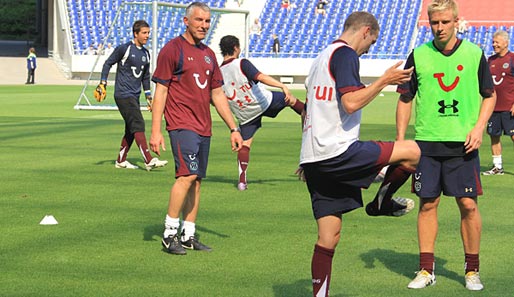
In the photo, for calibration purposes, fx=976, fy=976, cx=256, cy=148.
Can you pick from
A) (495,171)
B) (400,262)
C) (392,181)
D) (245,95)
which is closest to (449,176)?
(392,181)

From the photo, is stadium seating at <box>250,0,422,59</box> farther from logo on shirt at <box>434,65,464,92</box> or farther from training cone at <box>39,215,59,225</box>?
logo on shirt at <box>434,65,464,92</box>

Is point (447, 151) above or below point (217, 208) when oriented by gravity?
above

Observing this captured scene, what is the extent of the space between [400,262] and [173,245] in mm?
1933

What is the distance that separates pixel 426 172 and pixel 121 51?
827 cm

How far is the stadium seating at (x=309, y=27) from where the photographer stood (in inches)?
Result: 1992

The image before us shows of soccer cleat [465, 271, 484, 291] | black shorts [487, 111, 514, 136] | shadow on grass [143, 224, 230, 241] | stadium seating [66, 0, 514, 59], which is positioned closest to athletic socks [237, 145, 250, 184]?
shadow on grass [143, 224, 230, 241]

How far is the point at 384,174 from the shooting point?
6523mm

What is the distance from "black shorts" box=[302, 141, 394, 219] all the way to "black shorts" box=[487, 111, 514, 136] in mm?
8828

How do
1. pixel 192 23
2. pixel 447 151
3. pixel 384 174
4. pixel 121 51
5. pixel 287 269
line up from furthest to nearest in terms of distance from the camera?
pixel 121 51 < pixel 192 23 < pixel 287 269 < pixel 447 151 < pixel 384 174

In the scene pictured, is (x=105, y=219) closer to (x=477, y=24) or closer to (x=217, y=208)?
(x=217, y=208)

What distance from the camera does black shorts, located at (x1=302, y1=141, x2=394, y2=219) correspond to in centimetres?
606

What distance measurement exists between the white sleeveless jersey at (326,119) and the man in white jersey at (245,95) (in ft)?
18.7

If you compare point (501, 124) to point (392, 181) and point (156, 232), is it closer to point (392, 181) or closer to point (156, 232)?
point (156, 232)

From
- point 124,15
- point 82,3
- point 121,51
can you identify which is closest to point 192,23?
point 121,51
